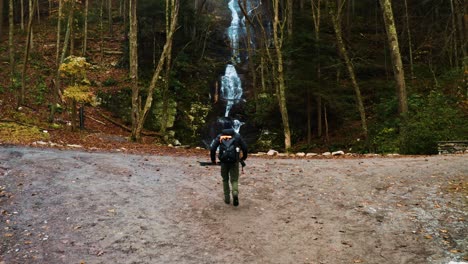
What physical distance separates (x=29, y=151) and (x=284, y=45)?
14.8 metres

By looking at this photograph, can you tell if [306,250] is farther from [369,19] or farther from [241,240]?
[369,19]

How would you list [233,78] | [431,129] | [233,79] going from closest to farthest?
[431,129], [233,79], [233,78]

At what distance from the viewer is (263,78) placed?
27766mm

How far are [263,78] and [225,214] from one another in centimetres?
2178

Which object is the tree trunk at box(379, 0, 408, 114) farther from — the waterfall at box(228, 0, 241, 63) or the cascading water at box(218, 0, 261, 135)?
the waterfall at box(228, 0, 241, 63)

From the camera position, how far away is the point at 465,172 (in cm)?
876

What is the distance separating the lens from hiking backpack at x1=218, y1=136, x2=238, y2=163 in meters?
6.81

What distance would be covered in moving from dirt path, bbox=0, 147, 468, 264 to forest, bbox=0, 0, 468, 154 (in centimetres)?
573

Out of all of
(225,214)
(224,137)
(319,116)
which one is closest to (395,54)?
(319,116)

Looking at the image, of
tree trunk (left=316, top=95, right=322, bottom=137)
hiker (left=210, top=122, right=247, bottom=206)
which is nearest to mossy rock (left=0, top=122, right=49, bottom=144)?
hiker (left=210, top=122, right=247, bottom=206)

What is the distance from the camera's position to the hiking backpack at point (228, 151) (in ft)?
22.4

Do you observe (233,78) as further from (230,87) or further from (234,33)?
(234,33)

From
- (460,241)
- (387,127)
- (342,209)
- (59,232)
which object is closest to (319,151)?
(387,127)

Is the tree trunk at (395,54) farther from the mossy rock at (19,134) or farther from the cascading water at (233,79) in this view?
the mossy rock at (19,134)
